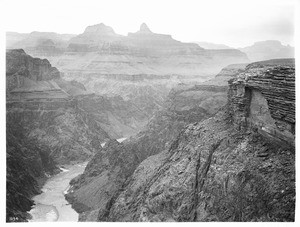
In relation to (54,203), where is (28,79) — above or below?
above

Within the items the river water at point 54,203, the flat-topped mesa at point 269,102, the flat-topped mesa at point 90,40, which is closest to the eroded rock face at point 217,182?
the flat-topped mesa at point 269,102

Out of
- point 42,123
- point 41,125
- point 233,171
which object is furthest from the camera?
point 42,123

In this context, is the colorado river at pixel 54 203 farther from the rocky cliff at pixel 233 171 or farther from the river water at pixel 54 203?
the rocky cliff at pixel 233 171

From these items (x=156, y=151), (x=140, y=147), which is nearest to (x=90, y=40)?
(x=140, y=147)

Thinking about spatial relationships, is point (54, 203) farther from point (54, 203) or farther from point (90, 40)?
point (90, 40)
